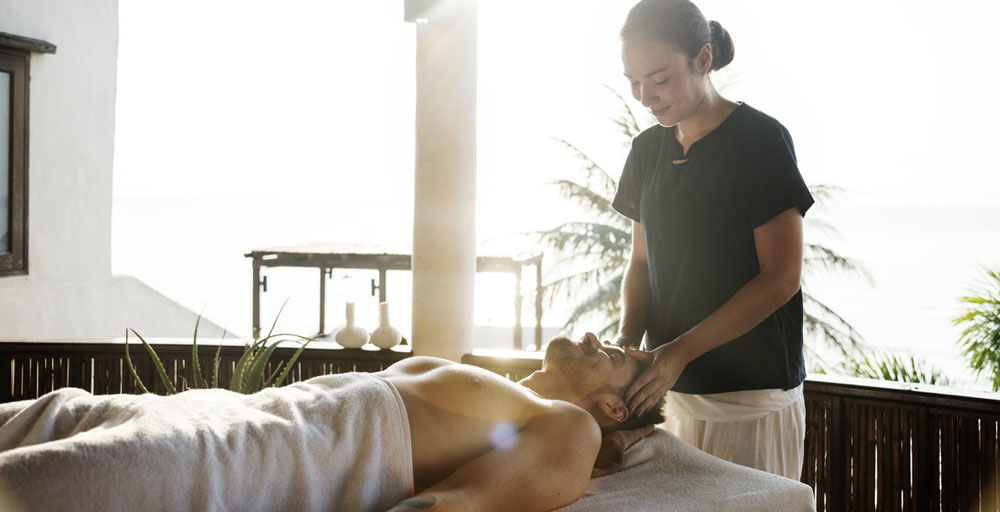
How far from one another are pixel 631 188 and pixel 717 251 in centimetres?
38

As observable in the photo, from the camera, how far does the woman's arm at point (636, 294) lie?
6.64 ft

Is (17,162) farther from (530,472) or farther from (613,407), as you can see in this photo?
(530,472)

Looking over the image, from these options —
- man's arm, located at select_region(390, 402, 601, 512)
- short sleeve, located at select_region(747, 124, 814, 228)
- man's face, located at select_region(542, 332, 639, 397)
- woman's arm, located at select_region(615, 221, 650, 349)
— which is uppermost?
short sleeve, located at select_region(747, 124, 814, 228)

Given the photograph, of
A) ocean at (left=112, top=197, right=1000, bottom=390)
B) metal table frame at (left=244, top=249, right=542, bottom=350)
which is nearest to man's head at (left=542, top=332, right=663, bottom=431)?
metal table frame at (left=244, top=249, right=542, bottom=350)

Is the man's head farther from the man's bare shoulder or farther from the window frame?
the window frame

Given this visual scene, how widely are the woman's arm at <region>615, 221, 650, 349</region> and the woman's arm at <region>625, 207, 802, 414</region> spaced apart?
1.06ft

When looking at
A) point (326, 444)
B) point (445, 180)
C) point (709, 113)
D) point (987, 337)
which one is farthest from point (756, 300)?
point (987, 337)

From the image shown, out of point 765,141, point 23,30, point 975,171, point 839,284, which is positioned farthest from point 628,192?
point 975,171

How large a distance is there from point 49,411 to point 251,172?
28.3 meters

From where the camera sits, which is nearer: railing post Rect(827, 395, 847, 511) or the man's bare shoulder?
the man's bare shoulder

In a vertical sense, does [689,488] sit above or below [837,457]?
above

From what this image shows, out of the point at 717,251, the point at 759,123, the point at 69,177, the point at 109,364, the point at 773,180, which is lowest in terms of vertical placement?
the point at 109,364

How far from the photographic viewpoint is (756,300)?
1635mm

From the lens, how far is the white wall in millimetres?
4746
